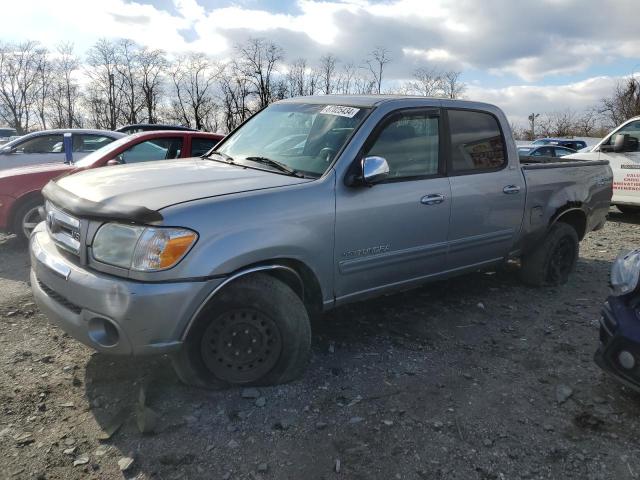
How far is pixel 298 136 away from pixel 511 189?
6.37 feet

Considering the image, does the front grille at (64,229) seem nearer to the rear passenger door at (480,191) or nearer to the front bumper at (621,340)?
the rear passenger door at (480,191)

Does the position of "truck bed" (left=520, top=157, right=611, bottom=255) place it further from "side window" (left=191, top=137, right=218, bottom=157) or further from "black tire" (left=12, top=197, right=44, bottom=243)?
A: "black tire" (left=12, top=197, right=44, bottom=243)

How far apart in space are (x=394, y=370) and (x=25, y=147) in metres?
8.20

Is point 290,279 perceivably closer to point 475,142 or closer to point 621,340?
point 621,340

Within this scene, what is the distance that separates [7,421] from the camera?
273cm

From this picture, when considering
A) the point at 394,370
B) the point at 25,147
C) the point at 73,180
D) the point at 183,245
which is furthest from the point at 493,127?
the point at 25,147

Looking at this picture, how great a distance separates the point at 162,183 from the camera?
3033 millimetres

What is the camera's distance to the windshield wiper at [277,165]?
10.8 feet

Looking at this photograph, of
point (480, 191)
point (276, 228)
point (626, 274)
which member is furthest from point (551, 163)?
point (276, 228)

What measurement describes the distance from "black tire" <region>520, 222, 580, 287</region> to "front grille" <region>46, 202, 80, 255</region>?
4055 mm

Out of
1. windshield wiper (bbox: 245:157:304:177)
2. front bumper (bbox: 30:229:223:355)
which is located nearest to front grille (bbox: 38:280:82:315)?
front bumper (bbox: 30:229:223:355)

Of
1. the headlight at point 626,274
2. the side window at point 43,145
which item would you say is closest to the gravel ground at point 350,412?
the headlight at point 626,274

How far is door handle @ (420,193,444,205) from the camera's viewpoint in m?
3.67

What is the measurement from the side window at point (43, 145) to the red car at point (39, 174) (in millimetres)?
2497
